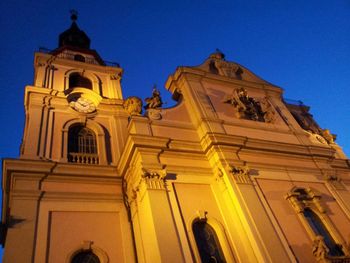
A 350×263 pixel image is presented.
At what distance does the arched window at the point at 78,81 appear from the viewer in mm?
17083

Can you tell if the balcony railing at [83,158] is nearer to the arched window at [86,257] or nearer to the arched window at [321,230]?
the arched window at [86,257]

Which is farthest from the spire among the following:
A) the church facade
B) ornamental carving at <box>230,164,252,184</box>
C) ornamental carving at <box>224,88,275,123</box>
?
ornamental carving at <box>230,164,252,184</box>

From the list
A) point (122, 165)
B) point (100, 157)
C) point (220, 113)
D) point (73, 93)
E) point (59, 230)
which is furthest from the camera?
point (73, 93)

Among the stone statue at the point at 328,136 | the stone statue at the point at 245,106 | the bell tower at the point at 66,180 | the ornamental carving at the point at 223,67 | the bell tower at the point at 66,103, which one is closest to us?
the bell tower at the point at 66,180

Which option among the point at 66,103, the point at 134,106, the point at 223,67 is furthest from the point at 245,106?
the point at 66,103

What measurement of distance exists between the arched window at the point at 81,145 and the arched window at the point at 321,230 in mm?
8185

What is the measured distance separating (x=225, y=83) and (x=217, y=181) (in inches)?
260

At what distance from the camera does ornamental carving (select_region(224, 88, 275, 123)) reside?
14552mm

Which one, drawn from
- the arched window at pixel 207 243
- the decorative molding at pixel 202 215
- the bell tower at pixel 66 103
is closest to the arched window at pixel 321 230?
the arched window at pixel 207 243

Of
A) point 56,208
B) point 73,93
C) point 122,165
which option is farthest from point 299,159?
point 73,93

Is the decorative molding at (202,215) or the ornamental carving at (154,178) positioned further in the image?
the decorative molding at (202,215)

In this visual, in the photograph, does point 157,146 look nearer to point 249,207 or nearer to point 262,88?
point 249,207

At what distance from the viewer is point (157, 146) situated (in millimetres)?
10828

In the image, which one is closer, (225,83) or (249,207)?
(249,207)
